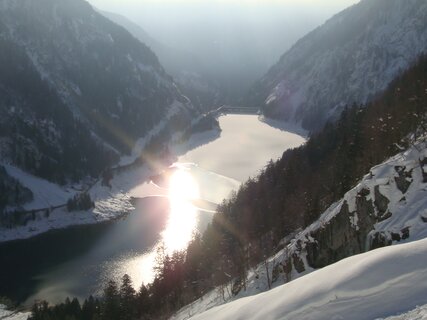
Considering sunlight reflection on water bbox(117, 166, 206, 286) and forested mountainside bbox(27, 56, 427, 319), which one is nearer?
forested mountainside bbox(27, 56, 427, 319)

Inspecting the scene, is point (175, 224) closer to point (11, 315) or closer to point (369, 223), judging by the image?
point (11, 315)

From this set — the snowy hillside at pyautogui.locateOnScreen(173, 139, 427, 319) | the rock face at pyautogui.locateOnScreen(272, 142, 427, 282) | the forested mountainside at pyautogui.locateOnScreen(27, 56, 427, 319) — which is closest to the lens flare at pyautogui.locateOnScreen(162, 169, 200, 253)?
the forested mountainside at pyautogui.locateOnScreen(27, 56, 427, 319)

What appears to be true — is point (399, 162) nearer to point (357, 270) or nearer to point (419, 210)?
point (419, 210)

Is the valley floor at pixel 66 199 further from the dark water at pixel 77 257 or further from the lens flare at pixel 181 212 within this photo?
the lens flare at pixel 181 212

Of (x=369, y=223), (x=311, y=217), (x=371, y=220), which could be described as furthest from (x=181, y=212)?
(x=371, y=220)

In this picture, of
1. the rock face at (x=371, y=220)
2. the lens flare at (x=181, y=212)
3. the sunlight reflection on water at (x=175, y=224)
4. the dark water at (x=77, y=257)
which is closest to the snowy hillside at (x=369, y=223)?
the rock face at (x=371, y=220)

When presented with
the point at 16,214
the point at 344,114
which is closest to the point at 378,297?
the point at 344,114

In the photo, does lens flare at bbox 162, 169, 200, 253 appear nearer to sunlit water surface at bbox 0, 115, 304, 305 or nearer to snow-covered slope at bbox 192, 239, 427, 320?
sunlit water surface at bbox 0, 115, 304, 305
